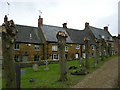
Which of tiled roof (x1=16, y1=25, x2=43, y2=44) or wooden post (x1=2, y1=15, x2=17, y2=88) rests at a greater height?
tiled roof (x1=16, y1=25, x2=43, y2=44)

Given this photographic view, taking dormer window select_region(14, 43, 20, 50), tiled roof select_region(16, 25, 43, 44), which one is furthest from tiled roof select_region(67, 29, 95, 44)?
dormer window select_region(14, 43, 20, 50)

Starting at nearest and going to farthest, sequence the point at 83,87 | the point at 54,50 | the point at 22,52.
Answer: the point at 83,87
the point at 22,52
the point at 54,50

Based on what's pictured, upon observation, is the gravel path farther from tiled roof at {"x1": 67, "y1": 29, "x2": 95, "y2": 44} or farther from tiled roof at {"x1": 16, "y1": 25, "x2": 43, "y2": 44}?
tiled roof at {"x1": 67, "y1": 29, "x2": 95, "y2": 44}

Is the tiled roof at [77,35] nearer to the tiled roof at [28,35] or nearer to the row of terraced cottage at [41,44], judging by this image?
the row of terraced cottage at [41,44]

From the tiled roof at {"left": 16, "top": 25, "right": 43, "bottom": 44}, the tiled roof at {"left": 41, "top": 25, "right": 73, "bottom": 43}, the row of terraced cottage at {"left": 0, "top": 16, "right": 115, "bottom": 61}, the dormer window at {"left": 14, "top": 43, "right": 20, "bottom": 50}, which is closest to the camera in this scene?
the dormer window at {"left": 14, "top": 43, "right": 20, "bottom": 50}

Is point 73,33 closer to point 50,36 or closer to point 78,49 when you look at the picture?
point 78,49

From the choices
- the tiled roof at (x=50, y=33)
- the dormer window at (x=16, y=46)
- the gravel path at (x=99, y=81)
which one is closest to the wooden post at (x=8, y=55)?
the gravel path at (x=99, y=81)

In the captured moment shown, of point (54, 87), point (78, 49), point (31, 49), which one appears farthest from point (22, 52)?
point (54, 87)

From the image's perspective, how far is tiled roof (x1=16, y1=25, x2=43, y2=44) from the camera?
4706 centimetres

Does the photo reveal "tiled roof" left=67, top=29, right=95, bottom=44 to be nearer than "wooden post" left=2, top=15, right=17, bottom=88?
No

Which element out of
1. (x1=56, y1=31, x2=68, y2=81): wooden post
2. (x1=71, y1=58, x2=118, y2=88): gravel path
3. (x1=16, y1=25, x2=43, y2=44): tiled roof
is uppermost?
(x1=16, y1=25, x2=43, y2=44): tiled roof

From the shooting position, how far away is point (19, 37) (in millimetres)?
46500

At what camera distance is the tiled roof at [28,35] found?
4706 cm

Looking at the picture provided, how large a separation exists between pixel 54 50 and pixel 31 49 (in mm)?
6992
